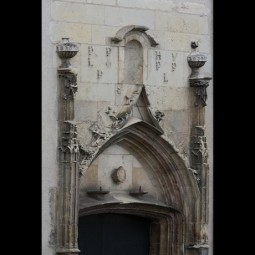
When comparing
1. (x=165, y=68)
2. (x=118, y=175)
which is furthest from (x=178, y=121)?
(x=118, y=175)

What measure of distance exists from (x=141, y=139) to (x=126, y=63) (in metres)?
0.99

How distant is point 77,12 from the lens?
65.1 feet

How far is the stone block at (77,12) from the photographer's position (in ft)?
64.5

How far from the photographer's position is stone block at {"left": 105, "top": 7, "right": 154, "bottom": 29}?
66.1 feet

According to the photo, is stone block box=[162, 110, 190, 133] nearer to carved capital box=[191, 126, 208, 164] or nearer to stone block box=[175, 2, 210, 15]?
carved capital box=[191, 126, 208, 164]

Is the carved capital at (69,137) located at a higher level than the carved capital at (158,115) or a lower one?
lower

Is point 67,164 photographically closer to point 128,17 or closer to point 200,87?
point 128,17

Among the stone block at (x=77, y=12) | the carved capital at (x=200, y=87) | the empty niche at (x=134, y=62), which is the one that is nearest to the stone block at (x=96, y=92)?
the empty niche at (x=134, y=62)

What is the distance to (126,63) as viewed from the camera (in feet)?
66.9

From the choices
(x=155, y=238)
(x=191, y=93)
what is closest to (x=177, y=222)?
(x=155, y=238)

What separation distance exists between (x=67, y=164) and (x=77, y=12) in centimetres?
190

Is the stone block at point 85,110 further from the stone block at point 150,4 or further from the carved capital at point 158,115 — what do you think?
the stone block at point 150,4

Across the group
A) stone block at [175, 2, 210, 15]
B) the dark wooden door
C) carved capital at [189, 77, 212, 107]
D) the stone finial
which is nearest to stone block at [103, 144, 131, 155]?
the dark wooden door

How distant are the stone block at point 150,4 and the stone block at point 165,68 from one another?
1.87 ft
